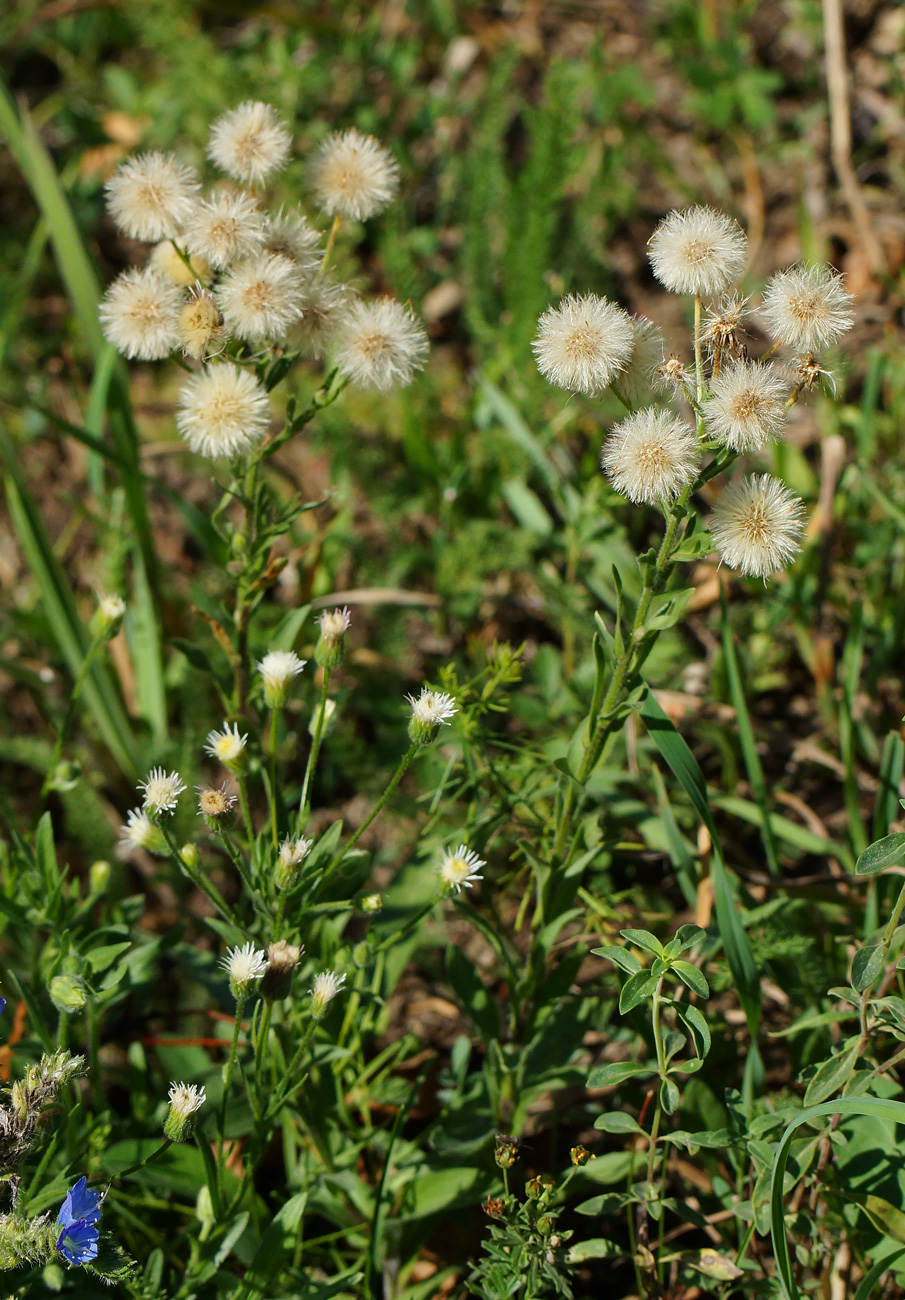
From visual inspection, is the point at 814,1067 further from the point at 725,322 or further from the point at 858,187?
the point at 858,187

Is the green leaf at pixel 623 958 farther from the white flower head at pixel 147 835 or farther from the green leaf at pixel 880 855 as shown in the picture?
the white flower head at pixel 147 835

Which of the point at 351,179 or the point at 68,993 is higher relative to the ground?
the point at 351,179

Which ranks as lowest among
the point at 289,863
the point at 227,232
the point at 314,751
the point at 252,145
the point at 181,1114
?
the point at 181,1114

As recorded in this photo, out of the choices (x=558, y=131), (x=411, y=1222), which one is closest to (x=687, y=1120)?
(x=411, y=1222)

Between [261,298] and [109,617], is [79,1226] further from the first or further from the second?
[261,298]

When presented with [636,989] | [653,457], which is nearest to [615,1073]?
[636,989]

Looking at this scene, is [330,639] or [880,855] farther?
[330,639]

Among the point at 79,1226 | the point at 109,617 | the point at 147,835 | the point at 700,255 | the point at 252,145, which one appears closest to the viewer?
the point at 79,1226
